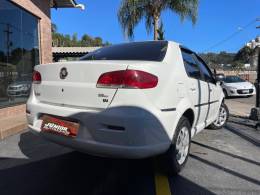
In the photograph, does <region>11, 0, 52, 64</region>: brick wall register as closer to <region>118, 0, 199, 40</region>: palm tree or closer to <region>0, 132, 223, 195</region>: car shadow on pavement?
<region>118, 0, 199, 40</region>: palm tree

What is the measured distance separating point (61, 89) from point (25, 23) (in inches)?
306

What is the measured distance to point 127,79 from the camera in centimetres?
372

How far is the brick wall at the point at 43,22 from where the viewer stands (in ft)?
38.0

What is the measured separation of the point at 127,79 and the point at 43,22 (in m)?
9.82

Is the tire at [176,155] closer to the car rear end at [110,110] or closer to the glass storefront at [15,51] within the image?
the car rear end at [110,110]

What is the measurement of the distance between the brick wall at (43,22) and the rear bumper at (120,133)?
8346 millimetres

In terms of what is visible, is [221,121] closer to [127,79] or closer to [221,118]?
[221,118]

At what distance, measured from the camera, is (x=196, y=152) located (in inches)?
222

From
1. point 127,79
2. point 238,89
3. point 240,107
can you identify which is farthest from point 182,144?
point 238,89

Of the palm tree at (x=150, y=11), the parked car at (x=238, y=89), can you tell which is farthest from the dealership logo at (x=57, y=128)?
the parked car at (x=238, y=89)

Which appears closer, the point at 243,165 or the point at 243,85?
the point at 243,165

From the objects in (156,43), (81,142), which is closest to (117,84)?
(81,142)

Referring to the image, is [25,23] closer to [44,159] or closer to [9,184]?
[44,159]

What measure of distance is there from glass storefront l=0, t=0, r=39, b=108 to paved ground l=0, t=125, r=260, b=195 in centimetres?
394
